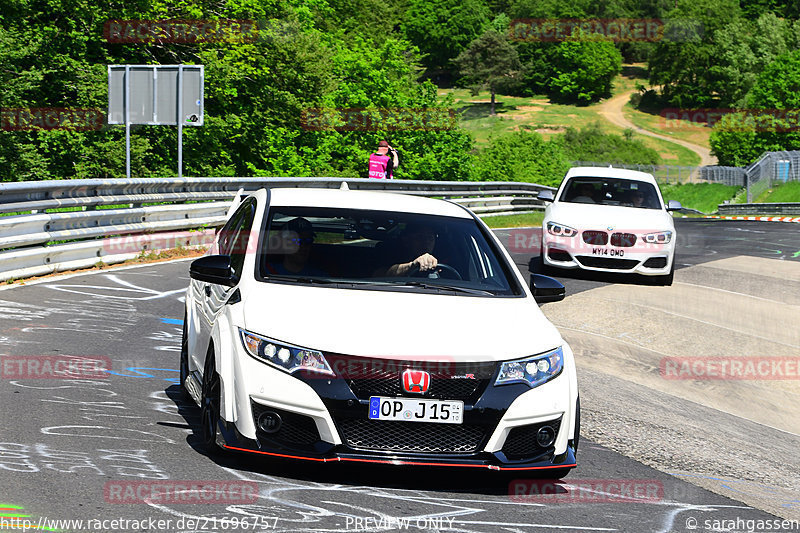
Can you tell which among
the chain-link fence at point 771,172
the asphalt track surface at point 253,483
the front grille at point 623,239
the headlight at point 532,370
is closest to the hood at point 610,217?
the front grille at point 623,239

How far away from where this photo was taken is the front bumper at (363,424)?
199 inches

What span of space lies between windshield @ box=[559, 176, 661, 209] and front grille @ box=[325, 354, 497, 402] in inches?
479

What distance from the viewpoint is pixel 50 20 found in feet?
113

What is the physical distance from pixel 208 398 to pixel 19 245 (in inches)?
310

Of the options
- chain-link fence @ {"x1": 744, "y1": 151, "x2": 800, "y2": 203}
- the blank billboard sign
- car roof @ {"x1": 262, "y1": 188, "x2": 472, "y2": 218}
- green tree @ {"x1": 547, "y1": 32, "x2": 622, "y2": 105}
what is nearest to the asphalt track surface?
car roof @ {"x1": 262, "y1": 188, "x2": 472, "y2": 218}

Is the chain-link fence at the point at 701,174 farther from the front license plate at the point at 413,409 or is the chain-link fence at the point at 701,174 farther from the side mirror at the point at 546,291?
the front license plate at the point at 413,409

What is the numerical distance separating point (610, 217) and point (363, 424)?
1147 cm

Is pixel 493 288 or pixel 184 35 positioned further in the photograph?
pixel 184 35

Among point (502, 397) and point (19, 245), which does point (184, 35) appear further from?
point (502, 397)

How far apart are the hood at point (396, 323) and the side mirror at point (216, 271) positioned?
30 cm

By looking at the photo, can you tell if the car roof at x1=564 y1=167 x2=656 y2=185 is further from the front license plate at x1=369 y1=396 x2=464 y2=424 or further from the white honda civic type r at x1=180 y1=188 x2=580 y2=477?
the front license plate at x1=369 y1=396 x2=464 y2=424

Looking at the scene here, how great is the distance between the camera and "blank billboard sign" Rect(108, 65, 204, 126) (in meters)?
21.4

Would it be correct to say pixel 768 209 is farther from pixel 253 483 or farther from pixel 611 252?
pixel 253 483

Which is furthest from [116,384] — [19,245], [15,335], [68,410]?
[19,245]
